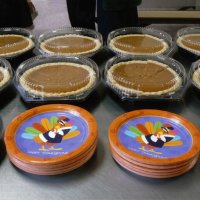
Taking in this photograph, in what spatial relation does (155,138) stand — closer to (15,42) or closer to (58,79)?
(58,79)

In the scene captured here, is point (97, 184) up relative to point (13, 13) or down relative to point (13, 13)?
down

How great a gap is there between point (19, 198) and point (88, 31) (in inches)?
35.9

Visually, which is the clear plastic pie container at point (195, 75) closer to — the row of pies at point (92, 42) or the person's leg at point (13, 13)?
the row of pies at point (92, 42)

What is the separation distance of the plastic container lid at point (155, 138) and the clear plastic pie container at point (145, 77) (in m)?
0.12

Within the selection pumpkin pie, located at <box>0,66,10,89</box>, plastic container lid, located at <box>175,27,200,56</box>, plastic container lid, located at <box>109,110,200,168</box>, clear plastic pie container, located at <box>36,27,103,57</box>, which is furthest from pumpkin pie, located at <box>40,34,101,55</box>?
plastic container lid, located at <box>109,110,200,168</box>

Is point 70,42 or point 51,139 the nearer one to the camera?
point 51,139

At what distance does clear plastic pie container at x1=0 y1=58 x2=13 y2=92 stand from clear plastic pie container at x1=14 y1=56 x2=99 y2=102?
2 centimetres

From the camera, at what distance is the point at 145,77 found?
105 centimetres

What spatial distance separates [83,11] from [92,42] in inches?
25.4

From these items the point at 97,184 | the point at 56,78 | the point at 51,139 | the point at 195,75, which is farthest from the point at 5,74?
the point at 195,75

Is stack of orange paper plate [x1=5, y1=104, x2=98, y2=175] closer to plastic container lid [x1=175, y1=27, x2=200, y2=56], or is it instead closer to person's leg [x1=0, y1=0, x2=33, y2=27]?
plastic container lid [x1=175, y1=27, x2=200, y2=56]

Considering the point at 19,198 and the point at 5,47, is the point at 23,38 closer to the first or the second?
the point at 5,47

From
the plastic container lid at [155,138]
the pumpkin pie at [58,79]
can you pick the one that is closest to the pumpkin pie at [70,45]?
the pumpkin pie at [58,79]

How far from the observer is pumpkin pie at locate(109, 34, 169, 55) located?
4.00 ft
